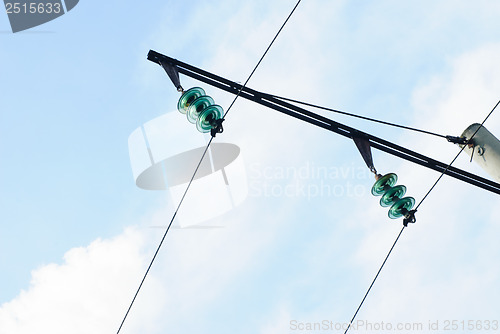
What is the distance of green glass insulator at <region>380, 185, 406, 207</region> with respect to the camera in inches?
238

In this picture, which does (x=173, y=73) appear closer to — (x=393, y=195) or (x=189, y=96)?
(x=189, y=96)

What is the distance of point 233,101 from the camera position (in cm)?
588

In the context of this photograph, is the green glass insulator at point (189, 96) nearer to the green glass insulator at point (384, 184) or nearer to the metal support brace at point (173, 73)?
the metal support brace at point (173, 73)

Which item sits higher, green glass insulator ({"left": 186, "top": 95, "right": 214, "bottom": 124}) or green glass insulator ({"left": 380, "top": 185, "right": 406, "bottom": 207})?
green glass insulator ({"left": 186, "top": 95, "right": 214, "bottom": 124})

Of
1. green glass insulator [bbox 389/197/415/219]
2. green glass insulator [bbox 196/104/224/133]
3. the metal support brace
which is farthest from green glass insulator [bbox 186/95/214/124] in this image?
green glass insulator [bbox 389/197/415/219]

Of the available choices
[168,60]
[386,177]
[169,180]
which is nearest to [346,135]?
[386,177]

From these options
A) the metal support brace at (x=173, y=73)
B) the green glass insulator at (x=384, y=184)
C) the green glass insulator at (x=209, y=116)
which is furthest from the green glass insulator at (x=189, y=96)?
the green glass insulator at (x=384, y=184)

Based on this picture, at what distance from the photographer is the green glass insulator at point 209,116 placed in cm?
562

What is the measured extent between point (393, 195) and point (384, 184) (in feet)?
0.61

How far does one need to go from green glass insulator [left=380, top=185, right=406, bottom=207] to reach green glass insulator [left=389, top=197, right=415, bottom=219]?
56mm

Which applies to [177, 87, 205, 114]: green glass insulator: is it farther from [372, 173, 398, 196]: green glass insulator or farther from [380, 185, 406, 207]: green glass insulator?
[380, 185, 406, 207]: green glass insulator

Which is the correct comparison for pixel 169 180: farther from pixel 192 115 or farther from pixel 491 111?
pixel 491 111

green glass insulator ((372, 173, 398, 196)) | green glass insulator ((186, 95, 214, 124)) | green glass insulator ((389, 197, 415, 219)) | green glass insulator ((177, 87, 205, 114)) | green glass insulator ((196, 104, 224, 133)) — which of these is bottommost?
green glass insulator ((389, 197, 415, 219))

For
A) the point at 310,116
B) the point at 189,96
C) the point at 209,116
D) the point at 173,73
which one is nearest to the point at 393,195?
the point at 310,116
